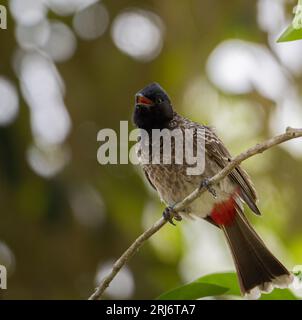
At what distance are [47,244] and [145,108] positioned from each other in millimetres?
2154

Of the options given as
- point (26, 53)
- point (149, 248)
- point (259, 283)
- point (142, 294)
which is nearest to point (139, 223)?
point (149, 248)

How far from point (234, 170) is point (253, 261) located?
500 millimetres

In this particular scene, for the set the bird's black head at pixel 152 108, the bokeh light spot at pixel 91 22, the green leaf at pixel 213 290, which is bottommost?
the green leaf at pixel 213 290

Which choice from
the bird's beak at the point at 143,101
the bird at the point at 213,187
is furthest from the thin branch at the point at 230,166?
the bird's beak at the point at 143,101

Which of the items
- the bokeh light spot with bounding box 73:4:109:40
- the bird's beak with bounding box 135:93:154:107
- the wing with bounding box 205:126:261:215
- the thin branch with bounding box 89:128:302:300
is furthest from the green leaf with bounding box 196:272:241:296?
the bokeh light spot with bounding box 73:4:109:40

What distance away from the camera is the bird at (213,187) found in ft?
13.7

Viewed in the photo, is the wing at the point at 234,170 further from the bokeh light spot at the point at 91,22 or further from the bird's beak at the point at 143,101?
the bokeh light spot at the point at 91,22

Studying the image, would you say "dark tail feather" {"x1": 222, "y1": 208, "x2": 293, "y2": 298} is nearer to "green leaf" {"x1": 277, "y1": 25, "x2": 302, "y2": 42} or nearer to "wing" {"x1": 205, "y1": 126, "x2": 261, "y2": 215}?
"wing" {"x1": 205, "y1": 126, "x2": 261, "y2": 215}

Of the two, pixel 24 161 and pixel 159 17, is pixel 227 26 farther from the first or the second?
pixel 24 161

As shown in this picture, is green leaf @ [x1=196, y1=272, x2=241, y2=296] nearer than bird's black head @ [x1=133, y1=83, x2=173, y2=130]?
Yes

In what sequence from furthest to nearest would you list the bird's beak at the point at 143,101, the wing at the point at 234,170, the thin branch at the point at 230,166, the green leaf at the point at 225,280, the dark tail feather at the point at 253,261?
1. the bird's beak at the point at 143,101
2. the wing at the point at 234,170
3. the dark tail feather at the point at 253,261
4. the green leaf at the point at 225,280
5. the thin branch at the point at 230,166

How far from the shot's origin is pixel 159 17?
655 centimetres

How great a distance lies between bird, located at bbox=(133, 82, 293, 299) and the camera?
417 centimetres

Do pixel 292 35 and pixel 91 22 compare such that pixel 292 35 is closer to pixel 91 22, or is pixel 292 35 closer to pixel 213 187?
pixel 213 187
